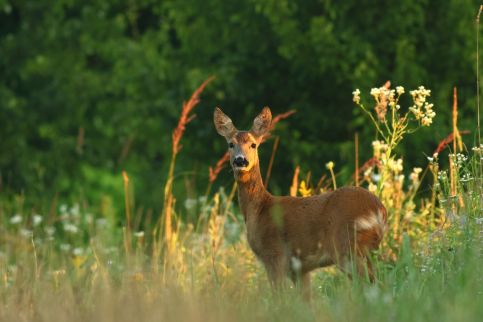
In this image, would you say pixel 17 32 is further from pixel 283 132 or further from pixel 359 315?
pixel 359 315

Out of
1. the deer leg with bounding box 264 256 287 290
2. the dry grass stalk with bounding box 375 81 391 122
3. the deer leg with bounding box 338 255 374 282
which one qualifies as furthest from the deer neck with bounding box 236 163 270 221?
the deer leg with bounding box 338 255 374 282

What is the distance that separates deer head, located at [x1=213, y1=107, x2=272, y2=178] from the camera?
25.1ft

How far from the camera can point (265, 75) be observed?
1549 cm

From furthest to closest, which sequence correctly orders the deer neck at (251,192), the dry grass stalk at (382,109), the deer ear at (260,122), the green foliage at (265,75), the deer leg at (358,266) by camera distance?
the green foliage at (265,75), the deer ear at (260,122), the deer neck at (251,192), the dry grass stalk at (382,109), the deer leg at (358,266)

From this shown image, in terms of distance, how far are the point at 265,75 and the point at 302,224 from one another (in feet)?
27.5

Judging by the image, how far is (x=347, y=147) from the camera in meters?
13.9

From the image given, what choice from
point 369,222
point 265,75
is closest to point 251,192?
point 369,222

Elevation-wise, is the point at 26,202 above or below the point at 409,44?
below

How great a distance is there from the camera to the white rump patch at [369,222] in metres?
6.83

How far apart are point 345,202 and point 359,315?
1.81m

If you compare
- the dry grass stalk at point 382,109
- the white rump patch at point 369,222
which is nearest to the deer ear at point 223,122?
the dry grass stalk at point 382,109

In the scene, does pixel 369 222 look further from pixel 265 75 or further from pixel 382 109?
pixel 265 75

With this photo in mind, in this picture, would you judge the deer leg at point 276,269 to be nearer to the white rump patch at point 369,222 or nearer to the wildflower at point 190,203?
the white rump patch at point 369,222

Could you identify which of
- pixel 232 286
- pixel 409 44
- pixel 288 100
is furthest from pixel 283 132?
pixel 232 286
